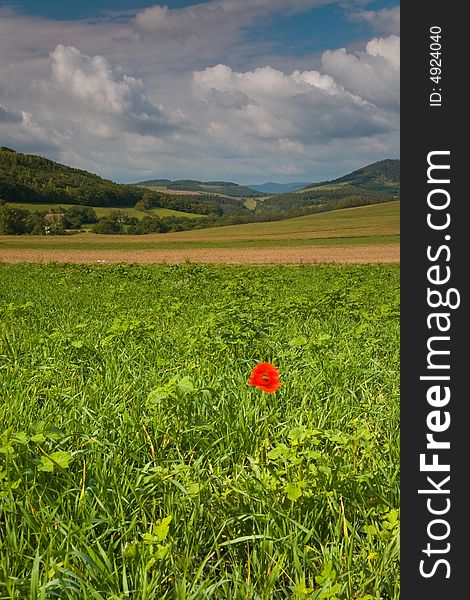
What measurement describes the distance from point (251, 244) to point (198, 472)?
207 ft

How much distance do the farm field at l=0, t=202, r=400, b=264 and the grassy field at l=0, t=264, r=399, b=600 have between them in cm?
3822

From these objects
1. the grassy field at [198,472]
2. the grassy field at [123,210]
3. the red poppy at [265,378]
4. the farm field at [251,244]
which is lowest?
the grassy field at [198,472]

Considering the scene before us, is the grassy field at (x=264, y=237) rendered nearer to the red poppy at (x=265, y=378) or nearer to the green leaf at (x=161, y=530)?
the red poppy at (x=265, y=378)

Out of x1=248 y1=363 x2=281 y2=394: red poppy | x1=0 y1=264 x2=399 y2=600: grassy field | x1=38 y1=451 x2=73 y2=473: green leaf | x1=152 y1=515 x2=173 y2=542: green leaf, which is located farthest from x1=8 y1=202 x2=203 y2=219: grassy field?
x1=152 y1=515 x2=173 y2=542: green leaf

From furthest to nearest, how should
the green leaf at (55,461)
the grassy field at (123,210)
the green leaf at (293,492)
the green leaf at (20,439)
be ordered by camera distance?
1. the grassy field at (123,210)
2. the green leaf at (20,439)
3. the green leaf at (55,461)
4. the green leaf at (293,492)

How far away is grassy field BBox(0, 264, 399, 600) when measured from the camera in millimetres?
2221

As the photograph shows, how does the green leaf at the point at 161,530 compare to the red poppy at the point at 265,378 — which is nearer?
the green leaf at the point at 161,530

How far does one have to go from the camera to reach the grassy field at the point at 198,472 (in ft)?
7.29

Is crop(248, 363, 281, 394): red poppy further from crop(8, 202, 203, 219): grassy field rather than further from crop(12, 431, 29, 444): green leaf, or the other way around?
crop(8, 202, 203, 219): grassy field

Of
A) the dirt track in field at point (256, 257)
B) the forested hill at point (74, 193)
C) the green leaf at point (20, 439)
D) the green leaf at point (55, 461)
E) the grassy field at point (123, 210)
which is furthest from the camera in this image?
the forested hill at point (74, 193)

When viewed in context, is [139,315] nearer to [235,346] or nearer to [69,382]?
[235,346]

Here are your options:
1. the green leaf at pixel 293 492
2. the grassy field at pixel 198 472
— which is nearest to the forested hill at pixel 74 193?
the grassy field at pixel 198 472

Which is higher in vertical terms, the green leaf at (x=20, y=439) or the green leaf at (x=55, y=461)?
the green leaf at (x=20, y=439)

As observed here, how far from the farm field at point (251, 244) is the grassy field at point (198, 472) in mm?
38217
